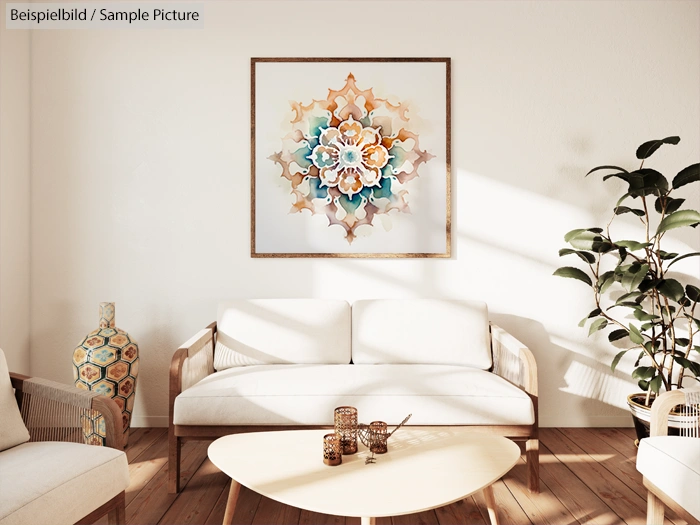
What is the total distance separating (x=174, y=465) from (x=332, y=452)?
98 centimetres

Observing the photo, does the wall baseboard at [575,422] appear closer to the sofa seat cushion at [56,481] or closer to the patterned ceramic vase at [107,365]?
the patterned ceramic vase at [107,365]

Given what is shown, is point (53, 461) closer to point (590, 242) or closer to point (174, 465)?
point (174, 465)

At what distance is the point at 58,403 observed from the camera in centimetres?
186

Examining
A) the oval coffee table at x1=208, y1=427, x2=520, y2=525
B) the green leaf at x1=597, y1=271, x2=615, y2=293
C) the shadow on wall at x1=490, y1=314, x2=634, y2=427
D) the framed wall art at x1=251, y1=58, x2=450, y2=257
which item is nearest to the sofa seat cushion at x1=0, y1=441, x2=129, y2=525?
the oval coffee table at x1=208, y1=427, x2=520, y2=525

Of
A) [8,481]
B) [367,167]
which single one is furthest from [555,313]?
[8,481]

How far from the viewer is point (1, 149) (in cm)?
293

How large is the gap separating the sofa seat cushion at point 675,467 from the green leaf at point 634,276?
959mm

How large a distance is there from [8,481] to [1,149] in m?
2.20

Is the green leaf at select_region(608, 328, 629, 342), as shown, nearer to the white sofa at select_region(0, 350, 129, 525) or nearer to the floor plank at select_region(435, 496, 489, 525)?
the floor plank at select_region(435, 496, 489, 525)

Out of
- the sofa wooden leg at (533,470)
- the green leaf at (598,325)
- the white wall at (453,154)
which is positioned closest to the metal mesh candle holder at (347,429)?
the sofa wooden leg at (533,470)

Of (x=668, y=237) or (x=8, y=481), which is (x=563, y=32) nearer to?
(x=668, y=237)

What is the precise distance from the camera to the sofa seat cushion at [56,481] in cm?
137

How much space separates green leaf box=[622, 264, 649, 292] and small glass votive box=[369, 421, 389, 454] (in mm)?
1562

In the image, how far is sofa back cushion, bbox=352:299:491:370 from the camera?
283 centimetres
